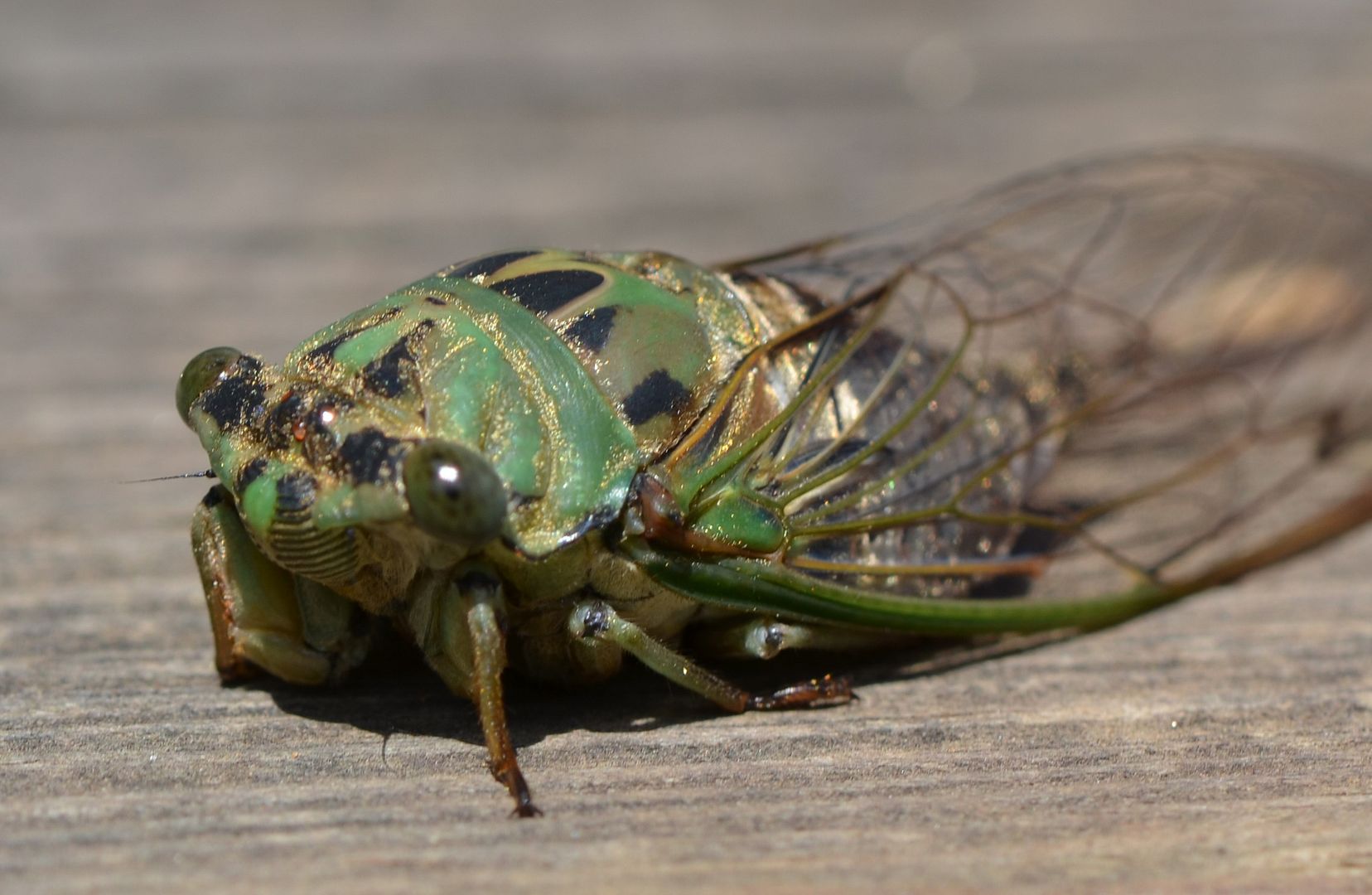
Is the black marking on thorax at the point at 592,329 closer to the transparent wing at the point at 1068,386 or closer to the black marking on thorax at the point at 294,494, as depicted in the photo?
the transparent wing at the point at 1068,386

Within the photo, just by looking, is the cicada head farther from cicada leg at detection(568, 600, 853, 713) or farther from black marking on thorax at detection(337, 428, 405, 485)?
cicada leg at detection(568, 600, 853, 713)

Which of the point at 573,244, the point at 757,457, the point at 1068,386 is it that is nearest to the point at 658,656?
the point at 757,457

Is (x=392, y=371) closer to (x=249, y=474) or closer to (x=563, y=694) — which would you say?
(x=249, y=474)

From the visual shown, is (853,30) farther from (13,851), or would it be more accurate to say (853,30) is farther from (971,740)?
(13,851)

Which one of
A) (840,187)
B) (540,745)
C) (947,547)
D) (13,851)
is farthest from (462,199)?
(13,851)

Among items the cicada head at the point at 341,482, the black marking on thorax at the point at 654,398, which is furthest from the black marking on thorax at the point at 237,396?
the black marking on thorax at the point at 654,398

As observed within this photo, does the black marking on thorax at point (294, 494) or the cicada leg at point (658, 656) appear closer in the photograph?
the black marking on thorax at point (294, 494)
